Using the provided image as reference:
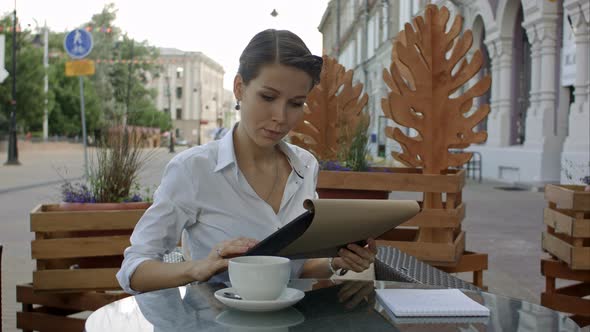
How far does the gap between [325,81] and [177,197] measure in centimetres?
430

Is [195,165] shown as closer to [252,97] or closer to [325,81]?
[252,97]

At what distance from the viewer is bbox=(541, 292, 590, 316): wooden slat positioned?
157 inches

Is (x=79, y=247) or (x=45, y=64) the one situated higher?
(x=45, y=64)

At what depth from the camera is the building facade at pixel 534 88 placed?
14.0 meters

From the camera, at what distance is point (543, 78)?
16094 millimetres

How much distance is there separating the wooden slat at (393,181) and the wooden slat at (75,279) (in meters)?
1.36

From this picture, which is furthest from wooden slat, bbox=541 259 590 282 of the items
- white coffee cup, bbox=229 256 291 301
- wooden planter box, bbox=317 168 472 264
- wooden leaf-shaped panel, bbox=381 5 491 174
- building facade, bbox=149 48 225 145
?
building facade, bbox=149 48 225 145

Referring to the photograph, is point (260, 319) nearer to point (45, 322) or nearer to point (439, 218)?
point (45, 322)

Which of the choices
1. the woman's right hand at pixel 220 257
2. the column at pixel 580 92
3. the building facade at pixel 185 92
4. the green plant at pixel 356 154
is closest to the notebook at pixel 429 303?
the woman's right hand at pixel 220 257

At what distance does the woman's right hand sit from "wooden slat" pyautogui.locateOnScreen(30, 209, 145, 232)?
5.89 feet

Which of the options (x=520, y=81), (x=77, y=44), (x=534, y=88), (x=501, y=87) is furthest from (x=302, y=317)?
(x=520, y=81)

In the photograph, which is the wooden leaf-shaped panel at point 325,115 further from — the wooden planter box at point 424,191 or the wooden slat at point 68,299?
the wooden slat at point 68,299

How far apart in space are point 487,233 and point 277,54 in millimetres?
7387

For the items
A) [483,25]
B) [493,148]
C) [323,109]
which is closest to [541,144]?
[493,148]
